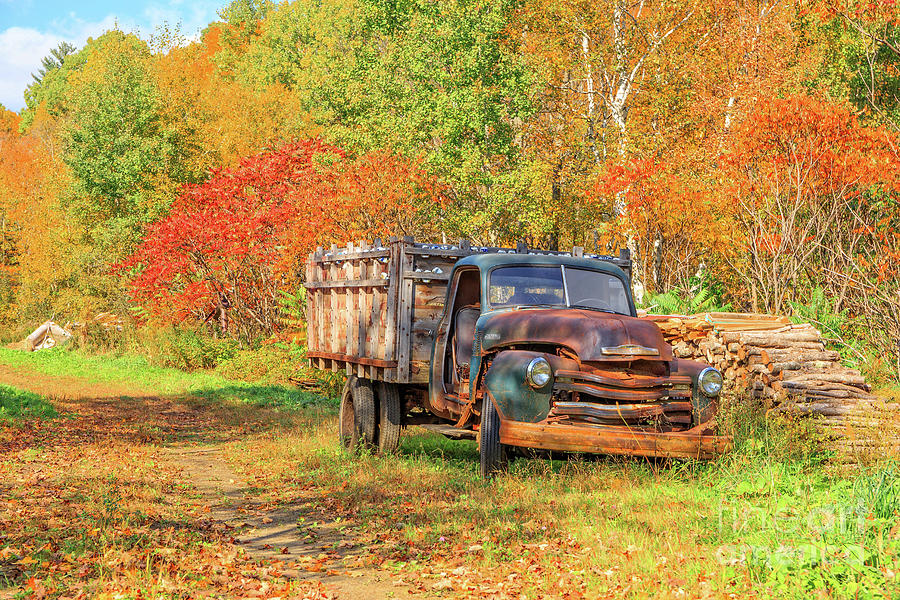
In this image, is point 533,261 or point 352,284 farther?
point 352,284

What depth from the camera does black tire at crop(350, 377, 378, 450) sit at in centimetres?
1091

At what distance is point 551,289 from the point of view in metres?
9.32

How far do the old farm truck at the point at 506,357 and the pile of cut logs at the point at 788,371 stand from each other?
165 cm

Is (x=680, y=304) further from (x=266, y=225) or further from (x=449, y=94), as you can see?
(x=266, y=225)

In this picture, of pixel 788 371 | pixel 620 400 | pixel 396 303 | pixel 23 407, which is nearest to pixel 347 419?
pixel 396 303

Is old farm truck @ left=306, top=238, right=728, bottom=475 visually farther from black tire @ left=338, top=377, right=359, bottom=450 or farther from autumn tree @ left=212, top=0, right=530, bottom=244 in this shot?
autumn tree @ left=212, top=0, right=530, bottom=244

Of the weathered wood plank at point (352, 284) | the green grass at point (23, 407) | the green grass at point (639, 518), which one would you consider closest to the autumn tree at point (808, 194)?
the green grass at point (639, 518)

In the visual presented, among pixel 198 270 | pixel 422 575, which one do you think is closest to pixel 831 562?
pixel 422 575

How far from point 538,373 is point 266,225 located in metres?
16.2

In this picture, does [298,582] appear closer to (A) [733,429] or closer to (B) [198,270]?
(A) [733,429]

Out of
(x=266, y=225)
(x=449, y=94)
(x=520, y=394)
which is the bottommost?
(x=520, y=394)

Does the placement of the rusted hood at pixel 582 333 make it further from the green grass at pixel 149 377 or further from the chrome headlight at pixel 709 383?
the green grass at pixel 149 377

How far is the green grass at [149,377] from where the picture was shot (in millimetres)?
17875

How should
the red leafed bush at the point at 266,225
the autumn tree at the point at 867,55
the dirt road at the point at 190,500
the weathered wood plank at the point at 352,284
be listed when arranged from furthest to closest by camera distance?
1. the red leafed bush at the point at 266,225
2. the autumn tree at the point at 867,55
3. the weathered wood plank at the point at 352,284
4. the dirt road at the point at 190,500
